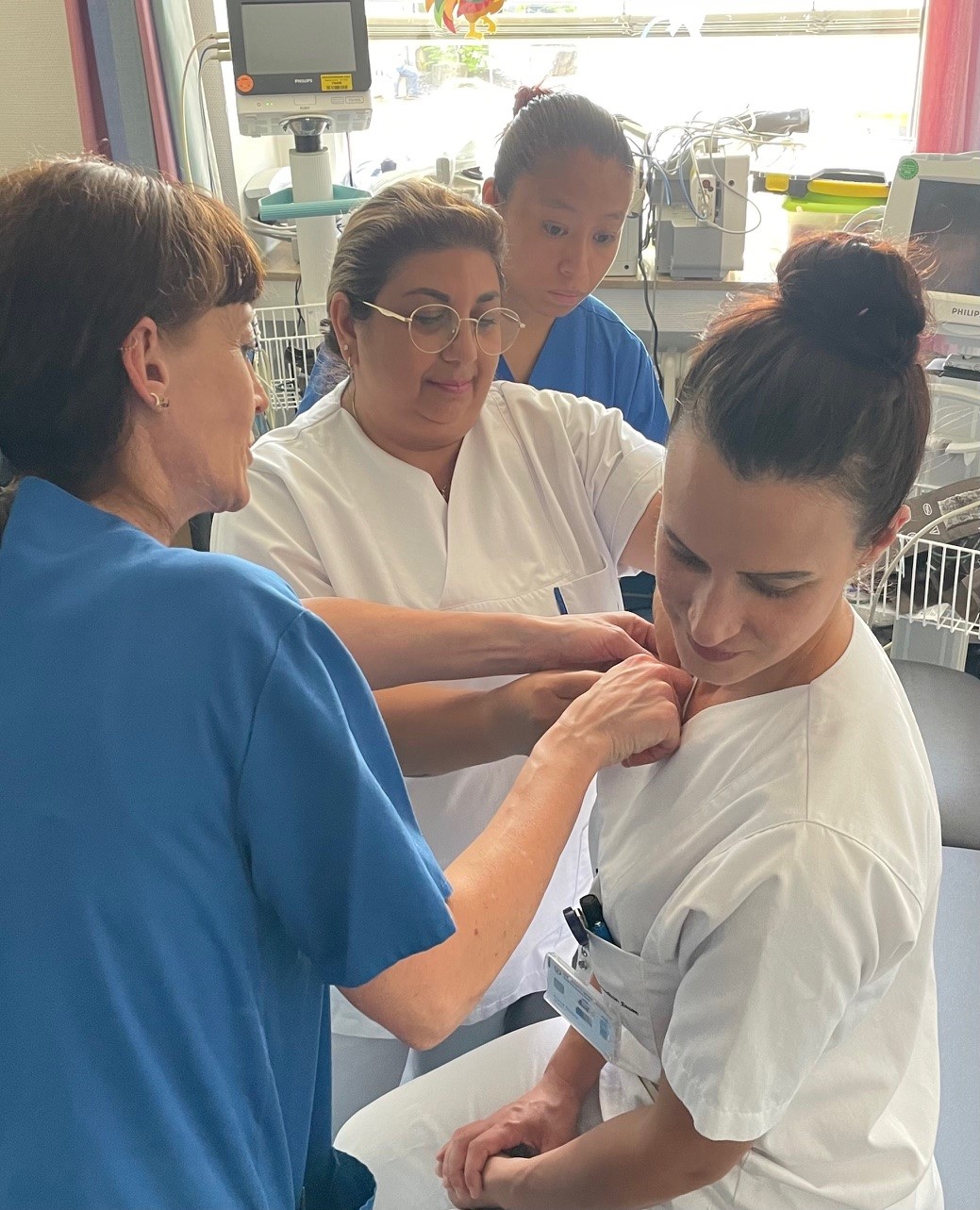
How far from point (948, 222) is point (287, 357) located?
146cm

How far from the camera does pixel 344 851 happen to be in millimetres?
799

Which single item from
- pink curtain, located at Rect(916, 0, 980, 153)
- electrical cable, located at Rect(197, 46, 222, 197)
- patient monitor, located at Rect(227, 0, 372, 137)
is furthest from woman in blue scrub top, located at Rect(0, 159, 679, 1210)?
pink curtain, located at Rect(916, 0, 980, 153)

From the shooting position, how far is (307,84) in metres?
2.71

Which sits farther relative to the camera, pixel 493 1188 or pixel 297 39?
pixel 297 39

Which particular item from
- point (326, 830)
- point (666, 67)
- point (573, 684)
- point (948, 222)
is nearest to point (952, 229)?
point (948, 222)

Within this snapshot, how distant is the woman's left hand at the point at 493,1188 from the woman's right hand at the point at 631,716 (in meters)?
0.41

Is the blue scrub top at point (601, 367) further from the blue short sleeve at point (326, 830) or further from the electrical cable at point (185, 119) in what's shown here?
the electrical cable at point (185, 119)

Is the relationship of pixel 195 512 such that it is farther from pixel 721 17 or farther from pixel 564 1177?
pixel 721 17

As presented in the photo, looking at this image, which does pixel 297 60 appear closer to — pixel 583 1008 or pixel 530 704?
pixel 530 704

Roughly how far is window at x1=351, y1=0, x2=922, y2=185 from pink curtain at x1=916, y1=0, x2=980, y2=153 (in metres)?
0.28

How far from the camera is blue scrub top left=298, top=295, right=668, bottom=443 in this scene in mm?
2027

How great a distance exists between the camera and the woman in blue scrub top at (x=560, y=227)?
1.89m

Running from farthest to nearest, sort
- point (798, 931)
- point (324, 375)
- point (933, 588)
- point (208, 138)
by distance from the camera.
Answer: point (208, 138)
point (933, 588)
point (324, 375)
point (798, 931)

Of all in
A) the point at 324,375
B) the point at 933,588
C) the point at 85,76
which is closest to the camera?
the point at 324,375
